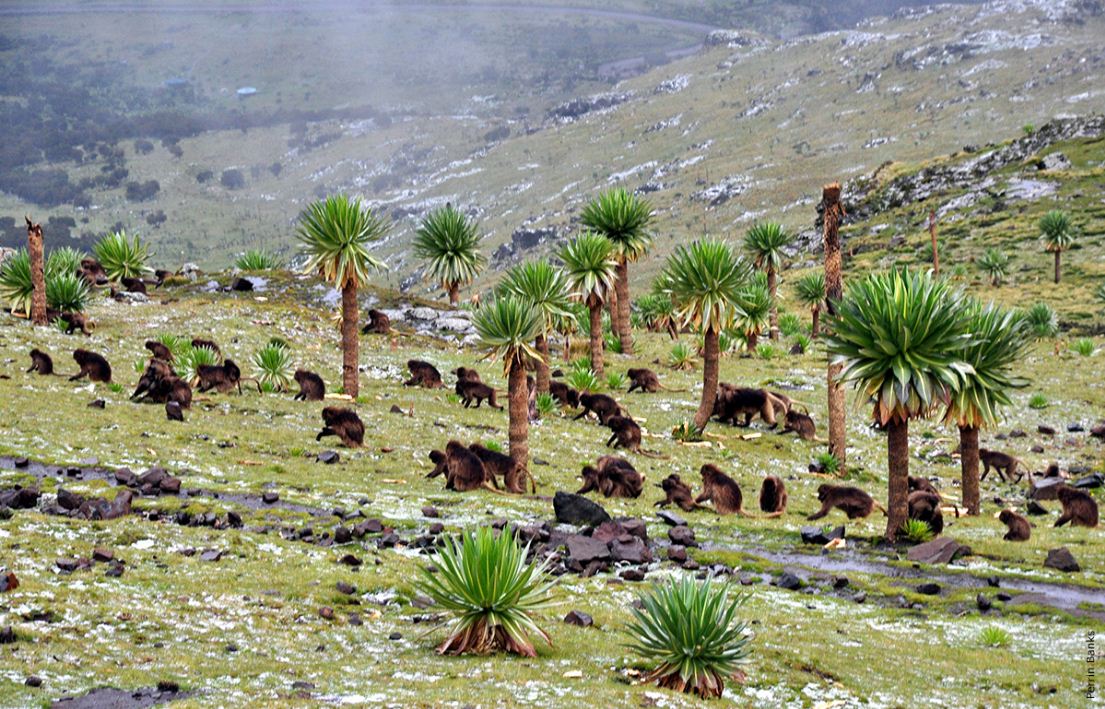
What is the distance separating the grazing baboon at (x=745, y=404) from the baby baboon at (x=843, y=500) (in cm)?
1383

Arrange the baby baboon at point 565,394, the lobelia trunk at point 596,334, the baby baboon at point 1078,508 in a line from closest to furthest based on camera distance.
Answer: the baby baboon at point 1078,508
the baby baboon at point 565,394
the lobelia trunk at point 596,334

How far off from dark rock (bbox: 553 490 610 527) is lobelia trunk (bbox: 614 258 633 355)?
30.6 meters

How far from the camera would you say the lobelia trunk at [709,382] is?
38031 mm

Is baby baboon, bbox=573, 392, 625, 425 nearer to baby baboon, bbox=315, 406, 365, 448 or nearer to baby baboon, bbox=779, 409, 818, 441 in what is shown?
baby baboon, bbox=779, 409, 818, 441

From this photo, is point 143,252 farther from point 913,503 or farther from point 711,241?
point 913,503

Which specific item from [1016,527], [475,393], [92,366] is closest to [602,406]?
[475,393]

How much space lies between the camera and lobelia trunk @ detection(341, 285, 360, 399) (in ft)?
124

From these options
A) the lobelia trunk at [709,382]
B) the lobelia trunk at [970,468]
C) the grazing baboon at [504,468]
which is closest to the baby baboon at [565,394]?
the lobelia trunk at [709,382]

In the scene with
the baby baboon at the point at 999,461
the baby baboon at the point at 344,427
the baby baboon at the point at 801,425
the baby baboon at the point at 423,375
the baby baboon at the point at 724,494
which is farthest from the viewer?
the baby baboon at the point at 423,375

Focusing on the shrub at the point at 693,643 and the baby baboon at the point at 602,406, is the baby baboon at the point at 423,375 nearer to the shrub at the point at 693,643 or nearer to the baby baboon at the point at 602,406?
the baby baboon at the point at 602,406

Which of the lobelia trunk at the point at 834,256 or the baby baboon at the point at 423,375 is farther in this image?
the baby baboon at the point at 423,375

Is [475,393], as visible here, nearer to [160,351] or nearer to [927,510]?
[160,351]

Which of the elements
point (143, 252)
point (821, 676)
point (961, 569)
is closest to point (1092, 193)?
point (143, 252)

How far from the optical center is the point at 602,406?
37531 millimetres
